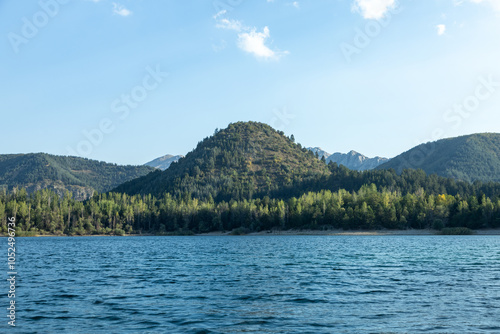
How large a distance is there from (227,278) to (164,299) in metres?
14.2

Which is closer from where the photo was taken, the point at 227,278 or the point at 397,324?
the point at 397,324

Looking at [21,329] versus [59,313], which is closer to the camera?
[21,329]

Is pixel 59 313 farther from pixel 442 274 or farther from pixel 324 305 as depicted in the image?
pixel 442 274

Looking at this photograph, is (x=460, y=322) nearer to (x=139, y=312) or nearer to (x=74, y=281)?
(x=139, y=312)

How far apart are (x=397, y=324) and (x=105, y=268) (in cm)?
4656

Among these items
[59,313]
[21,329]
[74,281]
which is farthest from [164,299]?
[74,281]

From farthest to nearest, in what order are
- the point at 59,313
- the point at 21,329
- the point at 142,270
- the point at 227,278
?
the point at 142,270 → the point at 227,278 → the point at 59,313 → the point at 21,329

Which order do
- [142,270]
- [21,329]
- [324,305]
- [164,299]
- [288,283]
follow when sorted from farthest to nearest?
1. [142,270]
2. [288,283]
3. [164,299]
4. [324,305]
5. [21,329]

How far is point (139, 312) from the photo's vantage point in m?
32.2

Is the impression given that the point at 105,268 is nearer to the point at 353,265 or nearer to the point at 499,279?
the point at 353,265

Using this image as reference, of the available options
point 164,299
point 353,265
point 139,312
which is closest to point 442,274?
point 353,265

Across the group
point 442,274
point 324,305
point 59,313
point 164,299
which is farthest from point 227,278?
point 442,274

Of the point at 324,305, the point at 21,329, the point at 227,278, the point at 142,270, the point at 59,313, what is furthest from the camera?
the point at 142,270

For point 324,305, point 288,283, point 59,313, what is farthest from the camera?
point 288,283
